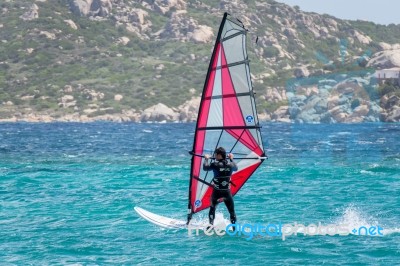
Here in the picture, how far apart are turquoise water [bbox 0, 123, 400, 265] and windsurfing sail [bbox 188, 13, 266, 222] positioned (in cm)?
246

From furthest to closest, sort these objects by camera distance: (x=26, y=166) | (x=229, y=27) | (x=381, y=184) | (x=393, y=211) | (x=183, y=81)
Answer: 1. (x=183, y=81)
2. (x=26, y=166)
3. (x=381, y=184)
4. (x=393, y=211)
5. (x=229, y=27)

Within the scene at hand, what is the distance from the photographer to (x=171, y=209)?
25.1 metres

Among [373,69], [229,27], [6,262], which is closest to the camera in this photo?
[6,262]

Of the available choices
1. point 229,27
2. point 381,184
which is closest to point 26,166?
point 381,184

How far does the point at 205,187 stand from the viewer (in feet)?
61.7

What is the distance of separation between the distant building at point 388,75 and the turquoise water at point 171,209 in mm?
106164

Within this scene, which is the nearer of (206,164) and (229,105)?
(206,164)

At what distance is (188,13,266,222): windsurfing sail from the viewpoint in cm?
1816

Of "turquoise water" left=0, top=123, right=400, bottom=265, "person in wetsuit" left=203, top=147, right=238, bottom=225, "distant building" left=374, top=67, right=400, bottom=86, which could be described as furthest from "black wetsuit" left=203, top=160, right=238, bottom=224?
"distant building" left=374, top=67, right=400, bottom=86

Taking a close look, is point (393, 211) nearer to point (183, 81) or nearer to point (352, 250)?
point (352, 250)

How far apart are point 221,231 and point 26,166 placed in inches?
1088

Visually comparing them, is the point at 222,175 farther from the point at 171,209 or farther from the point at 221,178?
the point at 171,209

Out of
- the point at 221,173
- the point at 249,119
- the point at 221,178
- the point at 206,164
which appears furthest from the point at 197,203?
the point at 249,119

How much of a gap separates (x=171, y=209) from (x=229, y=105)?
7.91m
